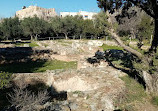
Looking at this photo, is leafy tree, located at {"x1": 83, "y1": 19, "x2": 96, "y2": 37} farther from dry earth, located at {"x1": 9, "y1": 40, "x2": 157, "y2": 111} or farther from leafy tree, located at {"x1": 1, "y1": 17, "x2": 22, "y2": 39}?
dry earth, located at {"x1": 9, "y1": 40, "x2": 157, "y2": 111}

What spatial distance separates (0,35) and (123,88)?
41464 millimetres

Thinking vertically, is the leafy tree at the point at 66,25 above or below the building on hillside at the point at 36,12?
below

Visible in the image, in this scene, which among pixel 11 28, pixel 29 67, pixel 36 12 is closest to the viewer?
pixel 29 67

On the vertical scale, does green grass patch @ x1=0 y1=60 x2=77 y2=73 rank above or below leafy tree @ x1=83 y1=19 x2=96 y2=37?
below

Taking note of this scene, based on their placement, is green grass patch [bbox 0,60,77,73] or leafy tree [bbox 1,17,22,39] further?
leafy tree [bbox 1,17,22,39]

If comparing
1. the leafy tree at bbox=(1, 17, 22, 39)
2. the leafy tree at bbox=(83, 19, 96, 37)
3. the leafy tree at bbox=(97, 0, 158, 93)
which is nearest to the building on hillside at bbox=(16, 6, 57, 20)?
the leafy tree at bbox=(1, 17, 22, 39)

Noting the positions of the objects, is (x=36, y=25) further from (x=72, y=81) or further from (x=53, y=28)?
(x=72, y=81)

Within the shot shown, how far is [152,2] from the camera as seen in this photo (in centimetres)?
453

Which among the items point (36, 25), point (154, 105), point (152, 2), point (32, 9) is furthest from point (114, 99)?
point (32, 9)

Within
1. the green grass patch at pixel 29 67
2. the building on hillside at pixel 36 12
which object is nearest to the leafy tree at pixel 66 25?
the green grass patch at pixel 29 67

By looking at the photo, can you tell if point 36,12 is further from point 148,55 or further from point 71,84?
point 148,55

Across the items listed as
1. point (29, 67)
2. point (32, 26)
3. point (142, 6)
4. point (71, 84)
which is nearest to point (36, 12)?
point (32, 26)

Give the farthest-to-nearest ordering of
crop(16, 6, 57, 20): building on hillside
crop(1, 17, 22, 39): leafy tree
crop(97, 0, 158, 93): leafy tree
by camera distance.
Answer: crop(16, 6, 57, 20): building on hillside < crop(1, 17, 22, 39): leafy tree < crop(97, 0, 158, 93): leafy tree

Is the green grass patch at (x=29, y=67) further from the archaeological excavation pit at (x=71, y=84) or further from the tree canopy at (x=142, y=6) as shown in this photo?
the tree canopy at (x=142, y=6)
